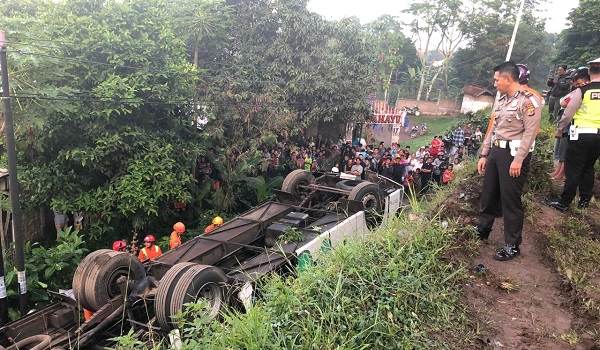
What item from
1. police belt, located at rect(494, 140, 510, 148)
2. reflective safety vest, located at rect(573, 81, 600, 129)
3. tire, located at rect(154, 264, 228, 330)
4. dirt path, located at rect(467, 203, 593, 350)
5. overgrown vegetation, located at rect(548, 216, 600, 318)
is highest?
reflective safety vest, located at rect(573, 81, 600, 129)

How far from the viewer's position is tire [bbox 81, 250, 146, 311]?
466 centimetres

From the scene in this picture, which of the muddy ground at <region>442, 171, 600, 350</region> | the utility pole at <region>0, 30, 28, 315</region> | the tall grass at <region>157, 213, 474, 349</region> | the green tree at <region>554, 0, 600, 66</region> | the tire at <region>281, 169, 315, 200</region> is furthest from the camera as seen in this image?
the green tree at <region>554, 0, 600, 66</region>

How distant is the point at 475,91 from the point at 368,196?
28.0 m

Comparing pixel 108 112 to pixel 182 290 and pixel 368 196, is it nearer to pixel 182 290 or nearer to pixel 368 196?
pixel 368 196

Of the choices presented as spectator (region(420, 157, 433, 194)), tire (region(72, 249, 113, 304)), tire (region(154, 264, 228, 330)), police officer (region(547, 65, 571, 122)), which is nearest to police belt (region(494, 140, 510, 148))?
tire (region(154, 264, 228, 330))

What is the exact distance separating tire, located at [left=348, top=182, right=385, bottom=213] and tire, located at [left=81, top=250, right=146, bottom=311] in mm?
3704

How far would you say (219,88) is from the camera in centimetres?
1225

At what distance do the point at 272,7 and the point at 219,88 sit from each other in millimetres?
3584

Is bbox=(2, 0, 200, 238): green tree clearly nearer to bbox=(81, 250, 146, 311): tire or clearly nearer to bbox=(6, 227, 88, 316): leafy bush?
bbox=(6, 227, 88, 316): leafy bush

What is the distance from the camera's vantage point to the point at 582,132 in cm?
438

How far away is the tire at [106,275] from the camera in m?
4.66

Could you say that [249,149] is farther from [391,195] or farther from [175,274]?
[175,274]

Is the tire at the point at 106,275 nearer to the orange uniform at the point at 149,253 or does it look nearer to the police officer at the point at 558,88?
the orange uniform at the point at 149,253

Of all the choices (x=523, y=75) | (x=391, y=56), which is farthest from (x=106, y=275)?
(x=391, y=56)
